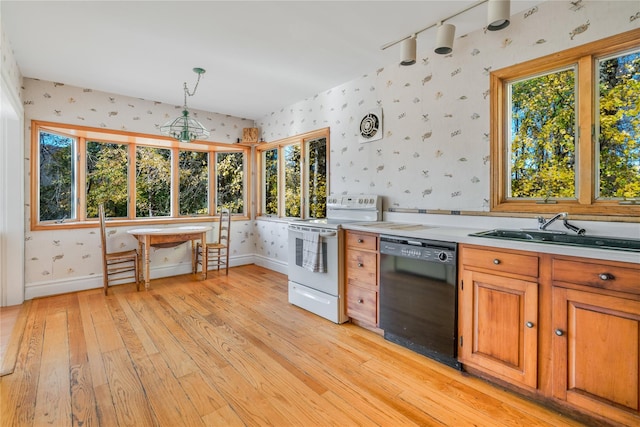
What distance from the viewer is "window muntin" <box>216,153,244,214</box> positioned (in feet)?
Answer: 17.1

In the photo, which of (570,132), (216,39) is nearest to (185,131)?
(216,39)

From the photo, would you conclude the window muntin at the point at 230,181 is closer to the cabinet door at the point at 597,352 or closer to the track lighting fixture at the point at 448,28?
the track lighting fixture at the point at 448,28

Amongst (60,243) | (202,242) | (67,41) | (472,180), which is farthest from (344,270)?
(60,243)

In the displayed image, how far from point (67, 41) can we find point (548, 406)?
4.49m

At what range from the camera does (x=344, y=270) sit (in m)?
2.86

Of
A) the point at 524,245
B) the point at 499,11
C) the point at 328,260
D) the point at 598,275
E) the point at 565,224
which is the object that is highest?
the point at 499,11

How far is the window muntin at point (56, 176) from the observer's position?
3.71 m

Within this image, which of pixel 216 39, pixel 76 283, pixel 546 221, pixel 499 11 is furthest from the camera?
pixel 76 283

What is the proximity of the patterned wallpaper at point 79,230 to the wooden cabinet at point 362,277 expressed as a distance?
9.87ft

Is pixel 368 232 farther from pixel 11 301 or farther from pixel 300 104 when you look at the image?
pixel 11 301

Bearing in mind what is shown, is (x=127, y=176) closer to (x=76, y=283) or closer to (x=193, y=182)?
(x=193, y=182)

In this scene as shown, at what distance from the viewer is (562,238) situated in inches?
77.6

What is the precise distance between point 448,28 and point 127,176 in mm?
4363

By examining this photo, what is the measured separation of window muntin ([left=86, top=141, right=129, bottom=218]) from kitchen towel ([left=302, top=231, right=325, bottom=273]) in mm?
2931
